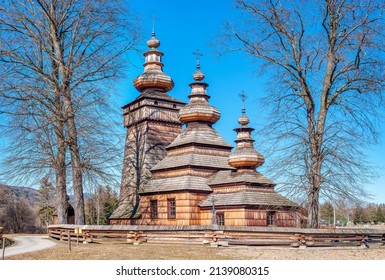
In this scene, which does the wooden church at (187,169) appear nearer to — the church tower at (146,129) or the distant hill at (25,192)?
the church tower at (146,129)

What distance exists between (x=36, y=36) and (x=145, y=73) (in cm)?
1850

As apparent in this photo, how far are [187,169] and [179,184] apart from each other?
1.26m

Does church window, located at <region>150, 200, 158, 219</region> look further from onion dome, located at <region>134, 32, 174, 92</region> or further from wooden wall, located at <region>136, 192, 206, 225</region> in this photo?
onion dome, located at <region>134, 32, 174, 92</region>

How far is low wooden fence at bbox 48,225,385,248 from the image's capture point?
18016mm

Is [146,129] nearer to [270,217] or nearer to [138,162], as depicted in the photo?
[138,162]

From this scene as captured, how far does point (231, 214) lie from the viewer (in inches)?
1024

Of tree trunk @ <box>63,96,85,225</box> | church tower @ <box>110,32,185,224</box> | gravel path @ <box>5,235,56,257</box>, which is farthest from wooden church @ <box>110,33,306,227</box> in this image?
gravel path @ <box>5,235,56,257</box>

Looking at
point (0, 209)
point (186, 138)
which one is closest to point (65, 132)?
point (186, 138)

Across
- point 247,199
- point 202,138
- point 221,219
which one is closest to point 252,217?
point 247,199

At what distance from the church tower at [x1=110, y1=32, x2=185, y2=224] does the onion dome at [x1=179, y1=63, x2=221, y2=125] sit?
7.53ft

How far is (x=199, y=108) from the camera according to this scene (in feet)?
108

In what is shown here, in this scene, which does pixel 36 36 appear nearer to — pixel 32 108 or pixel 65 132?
pixel 32 108

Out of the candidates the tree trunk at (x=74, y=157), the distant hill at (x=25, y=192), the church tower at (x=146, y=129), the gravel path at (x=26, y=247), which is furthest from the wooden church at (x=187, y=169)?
the gravel path at (x=26, y=247)

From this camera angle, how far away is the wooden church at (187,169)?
2650cm
